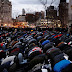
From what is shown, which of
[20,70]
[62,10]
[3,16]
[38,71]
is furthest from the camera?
[3,16]

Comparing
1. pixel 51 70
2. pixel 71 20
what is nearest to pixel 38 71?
pixel 51 70

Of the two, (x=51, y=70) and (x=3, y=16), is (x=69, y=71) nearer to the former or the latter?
(x=51, y=70)

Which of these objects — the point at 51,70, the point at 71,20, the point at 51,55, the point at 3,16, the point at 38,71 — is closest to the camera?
the point at 38,71

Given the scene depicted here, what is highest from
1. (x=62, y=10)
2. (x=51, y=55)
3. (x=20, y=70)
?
(x=62, y=10)

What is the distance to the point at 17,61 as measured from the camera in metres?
8.60

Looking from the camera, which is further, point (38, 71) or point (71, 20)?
point (71, 20)

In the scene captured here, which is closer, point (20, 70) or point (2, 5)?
point (20, 70)

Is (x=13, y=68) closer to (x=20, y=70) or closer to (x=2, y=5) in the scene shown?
(x=20, y=70)

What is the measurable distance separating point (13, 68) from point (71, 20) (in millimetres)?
24043

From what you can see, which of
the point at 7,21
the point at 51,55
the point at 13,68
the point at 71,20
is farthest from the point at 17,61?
the point at 7,21

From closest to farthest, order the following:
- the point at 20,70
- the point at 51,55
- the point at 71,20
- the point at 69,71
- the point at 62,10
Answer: the point at 69,71 < the point at 20,70 < the point at 51,55 < the point at 71,20 < the point at 62,10

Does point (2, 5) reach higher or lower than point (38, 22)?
higher

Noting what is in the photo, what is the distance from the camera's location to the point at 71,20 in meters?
30.0

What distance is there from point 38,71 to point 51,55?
2289mm
